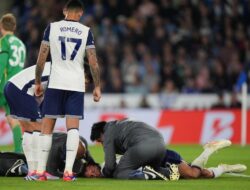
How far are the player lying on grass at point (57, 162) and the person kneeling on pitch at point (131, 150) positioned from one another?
38 centimetres

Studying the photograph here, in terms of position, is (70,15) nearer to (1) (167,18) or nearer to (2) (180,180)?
(2) (180,180)

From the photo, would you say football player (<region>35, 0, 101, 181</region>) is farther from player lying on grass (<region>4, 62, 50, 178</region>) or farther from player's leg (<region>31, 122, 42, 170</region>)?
player lying on grass (<region>4, 62, 50, 178</region>)

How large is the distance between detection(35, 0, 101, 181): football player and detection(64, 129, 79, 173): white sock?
0.04 ft

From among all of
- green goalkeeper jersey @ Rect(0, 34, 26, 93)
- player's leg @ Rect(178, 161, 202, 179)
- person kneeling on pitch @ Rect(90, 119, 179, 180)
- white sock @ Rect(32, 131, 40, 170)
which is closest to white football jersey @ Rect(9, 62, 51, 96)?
white sock @ Rect(32, 131, 40, 170)

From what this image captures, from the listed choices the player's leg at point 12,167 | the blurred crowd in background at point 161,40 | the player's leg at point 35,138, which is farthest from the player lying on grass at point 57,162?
the blurred crowd in background at point 161,40

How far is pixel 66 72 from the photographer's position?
10633mm

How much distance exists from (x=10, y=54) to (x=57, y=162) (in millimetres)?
2725

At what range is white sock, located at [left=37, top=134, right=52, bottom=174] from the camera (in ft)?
34.9

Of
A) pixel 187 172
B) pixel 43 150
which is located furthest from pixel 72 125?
pixel 187 172

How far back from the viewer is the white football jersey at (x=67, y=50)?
10.6 m

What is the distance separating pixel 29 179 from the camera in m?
10.8

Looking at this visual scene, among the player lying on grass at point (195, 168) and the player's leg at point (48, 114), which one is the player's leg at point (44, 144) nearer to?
the player's leg at point (48, 114)

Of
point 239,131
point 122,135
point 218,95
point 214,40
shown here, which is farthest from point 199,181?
point 214,40

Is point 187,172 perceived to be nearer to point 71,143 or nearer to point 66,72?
point 71,143
